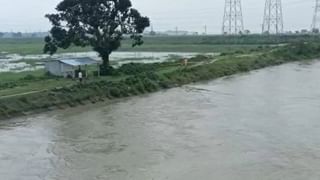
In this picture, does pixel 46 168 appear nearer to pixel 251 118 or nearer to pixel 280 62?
pixel 251 118

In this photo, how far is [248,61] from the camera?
138ft

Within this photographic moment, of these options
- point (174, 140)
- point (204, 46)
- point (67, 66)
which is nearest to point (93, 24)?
point (67, 66)

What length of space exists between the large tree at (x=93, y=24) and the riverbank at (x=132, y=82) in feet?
7.09

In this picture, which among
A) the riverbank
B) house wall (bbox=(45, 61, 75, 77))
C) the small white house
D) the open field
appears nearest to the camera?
the riverbank

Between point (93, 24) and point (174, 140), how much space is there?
15517mm

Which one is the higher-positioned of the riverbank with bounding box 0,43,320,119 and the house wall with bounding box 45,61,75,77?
the house wall with bounding box 45,61,75,77

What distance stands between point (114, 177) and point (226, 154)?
3582 mm

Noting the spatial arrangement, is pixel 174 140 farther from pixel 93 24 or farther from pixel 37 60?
pixel 37 60

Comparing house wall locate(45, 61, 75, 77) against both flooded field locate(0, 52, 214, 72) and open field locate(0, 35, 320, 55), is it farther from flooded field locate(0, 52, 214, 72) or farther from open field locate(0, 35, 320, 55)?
open field locate(0, 35, 320, 55)

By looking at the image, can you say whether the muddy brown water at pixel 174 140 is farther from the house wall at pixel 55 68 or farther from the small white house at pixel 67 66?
the house wall at pixel 55 68

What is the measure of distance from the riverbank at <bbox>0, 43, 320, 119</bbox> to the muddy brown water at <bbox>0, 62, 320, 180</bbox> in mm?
818

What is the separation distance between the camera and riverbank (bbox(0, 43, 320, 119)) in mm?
22641

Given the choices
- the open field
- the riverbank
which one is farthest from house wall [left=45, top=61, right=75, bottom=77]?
the open field

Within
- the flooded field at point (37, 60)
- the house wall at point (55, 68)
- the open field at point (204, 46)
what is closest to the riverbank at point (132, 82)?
the house wall at point (55, 68)
